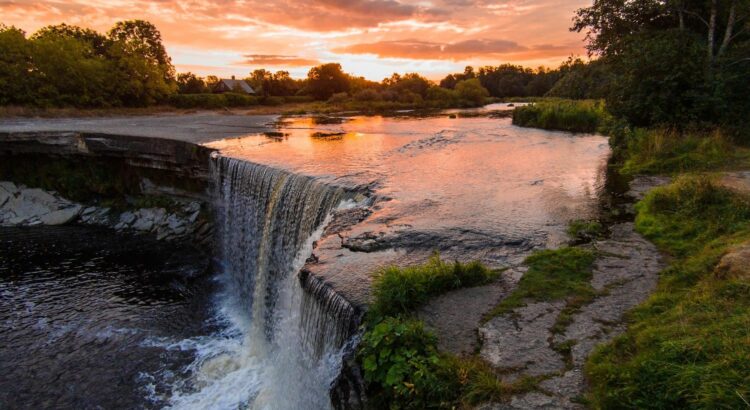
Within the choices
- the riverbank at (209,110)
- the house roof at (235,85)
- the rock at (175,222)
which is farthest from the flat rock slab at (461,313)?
the house roof at (235,85)

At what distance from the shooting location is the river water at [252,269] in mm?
8086

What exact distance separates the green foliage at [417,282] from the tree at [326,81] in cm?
7395

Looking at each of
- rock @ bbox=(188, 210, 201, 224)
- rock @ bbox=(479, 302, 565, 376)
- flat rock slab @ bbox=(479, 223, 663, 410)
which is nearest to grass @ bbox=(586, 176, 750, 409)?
flat rock slab @ bbox=(479, 223, 663, 410)

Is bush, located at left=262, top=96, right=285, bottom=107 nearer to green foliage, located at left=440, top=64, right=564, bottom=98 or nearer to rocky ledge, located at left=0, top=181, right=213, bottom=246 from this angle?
green foliage, located at left=440, top=64, right=564, bottom=98

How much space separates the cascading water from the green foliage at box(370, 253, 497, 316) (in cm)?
57

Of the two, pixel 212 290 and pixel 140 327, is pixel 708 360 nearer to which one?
pixel 140 327

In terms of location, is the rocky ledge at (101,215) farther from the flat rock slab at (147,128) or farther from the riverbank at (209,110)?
the riverbank at (209,110)

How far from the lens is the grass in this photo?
11.3 feet

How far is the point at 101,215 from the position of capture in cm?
2034

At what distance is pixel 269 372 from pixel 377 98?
57375mm

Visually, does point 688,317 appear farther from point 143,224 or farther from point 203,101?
point 203,101

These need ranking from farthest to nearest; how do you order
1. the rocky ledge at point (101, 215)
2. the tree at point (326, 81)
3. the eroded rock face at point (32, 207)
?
the tree at point (326, 81)
the eroded rock face at point (32, 207)
the rocky ledge at point (101, 215)

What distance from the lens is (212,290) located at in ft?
46.4

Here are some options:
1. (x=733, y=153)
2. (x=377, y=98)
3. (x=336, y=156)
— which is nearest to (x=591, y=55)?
(x=733, y=153)
